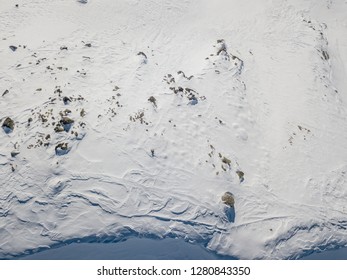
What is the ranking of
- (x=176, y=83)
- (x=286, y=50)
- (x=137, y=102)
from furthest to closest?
(x=286, y=50) → (x=176, y=83) → (x=137, y=102)

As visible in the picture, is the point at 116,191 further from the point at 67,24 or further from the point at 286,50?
the point at 286,50

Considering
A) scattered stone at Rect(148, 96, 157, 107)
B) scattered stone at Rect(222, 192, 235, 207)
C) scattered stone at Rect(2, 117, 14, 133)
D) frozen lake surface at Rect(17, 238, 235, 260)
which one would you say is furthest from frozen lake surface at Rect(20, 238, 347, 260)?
scattered stone at Rect(148, 96, 157, 107)

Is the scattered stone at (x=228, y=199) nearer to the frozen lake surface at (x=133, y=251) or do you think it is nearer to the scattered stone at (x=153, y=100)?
the frozen lake surface at (x=133, y=251)

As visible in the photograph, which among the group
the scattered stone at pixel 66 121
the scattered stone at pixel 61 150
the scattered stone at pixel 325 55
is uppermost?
the scattered stone at pixel 325 55

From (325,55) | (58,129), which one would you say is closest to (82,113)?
(58,129)

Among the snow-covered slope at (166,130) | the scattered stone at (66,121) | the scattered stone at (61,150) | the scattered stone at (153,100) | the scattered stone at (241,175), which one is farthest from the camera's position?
the scattered stone at (153,100)

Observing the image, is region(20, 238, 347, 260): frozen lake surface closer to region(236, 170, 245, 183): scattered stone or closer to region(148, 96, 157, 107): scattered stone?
region(236, 170, 245, 183): scattered stone

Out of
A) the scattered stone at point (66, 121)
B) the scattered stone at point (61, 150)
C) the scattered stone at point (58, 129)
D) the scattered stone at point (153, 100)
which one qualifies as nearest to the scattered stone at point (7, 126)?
the scattered stone at point (58, 129)

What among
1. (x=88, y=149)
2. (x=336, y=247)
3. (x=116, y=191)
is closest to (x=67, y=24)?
(x=88, y=149)
